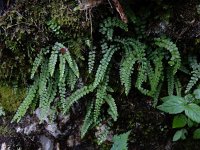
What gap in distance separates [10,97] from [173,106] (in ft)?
7.41

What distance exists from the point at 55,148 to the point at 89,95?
86 centimetres

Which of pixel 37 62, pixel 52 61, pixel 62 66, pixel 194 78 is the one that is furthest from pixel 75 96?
pixel 194 78

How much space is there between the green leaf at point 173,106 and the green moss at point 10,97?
1.94 metres

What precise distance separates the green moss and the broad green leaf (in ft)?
7.10

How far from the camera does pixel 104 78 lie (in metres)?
4.14

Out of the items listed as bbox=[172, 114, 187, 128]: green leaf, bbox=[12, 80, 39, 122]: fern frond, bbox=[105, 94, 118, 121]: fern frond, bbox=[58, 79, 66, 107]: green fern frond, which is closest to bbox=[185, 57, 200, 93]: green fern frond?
bbox=[172, 114, 187, 128]: green leaf

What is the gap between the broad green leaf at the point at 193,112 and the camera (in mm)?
3463

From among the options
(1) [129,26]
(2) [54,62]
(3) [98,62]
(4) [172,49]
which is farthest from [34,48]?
(4) [172,49]

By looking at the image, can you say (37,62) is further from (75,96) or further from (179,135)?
(179,135)

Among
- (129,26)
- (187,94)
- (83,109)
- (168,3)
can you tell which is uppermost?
(168,3)

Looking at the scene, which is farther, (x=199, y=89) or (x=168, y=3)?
(x=168, y=3)

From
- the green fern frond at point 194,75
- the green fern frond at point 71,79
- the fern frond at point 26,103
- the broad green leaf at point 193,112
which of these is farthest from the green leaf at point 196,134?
the fern frond at point 26,103

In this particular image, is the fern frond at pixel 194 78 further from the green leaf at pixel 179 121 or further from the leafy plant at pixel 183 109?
the green leaf at pixel 179 121

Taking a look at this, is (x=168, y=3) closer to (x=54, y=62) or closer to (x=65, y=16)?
(x=65, y=16)
